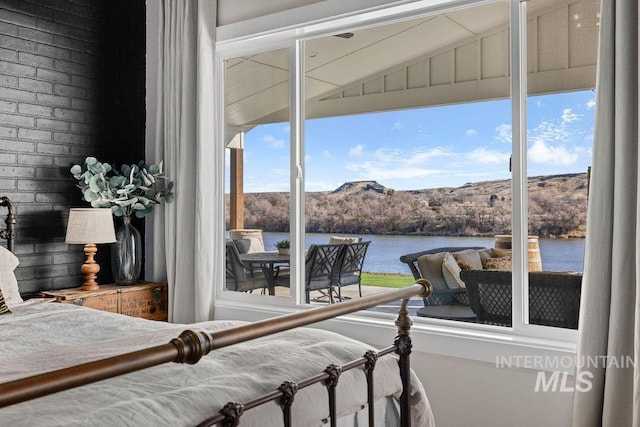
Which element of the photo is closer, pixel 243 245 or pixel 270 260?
pixel 270 260

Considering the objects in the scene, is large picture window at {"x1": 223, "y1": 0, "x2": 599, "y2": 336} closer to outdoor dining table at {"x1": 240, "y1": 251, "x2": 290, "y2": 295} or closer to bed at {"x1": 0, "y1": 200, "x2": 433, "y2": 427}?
outdoor dining table at {"x1": 240, "y1": 251, "x2": 290, "y2": 295}

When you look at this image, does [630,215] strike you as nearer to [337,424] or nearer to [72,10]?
[337,424]

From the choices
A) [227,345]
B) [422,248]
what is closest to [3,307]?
[227,345]

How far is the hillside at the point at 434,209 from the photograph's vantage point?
2639 mm

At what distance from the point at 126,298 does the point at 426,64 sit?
86.1 inches

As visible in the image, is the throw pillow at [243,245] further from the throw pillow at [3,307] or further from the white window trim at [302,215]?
the throw pillow at [3,307]

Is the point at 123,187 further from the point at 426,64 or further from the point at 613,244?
the point at 613,244

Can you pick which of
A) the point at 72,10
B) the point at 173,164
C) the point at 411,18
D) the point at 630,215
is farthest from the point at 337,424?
the point at 72,10

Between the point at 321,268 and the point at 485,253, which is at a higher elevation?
the point at 485,253

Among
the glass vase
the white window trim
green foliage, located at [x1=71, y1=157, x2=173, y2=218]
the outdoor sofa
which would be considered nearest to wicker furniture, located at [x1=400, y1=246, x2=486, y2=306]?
the outdoor sofa

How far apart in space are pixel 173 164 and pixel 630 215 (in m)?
2.60

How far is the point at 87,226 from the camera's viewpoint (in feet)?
10.9

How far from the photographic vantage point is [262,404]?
4.85ft

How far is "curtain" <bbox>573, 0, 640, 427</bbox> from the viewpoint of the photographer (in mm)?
2215
